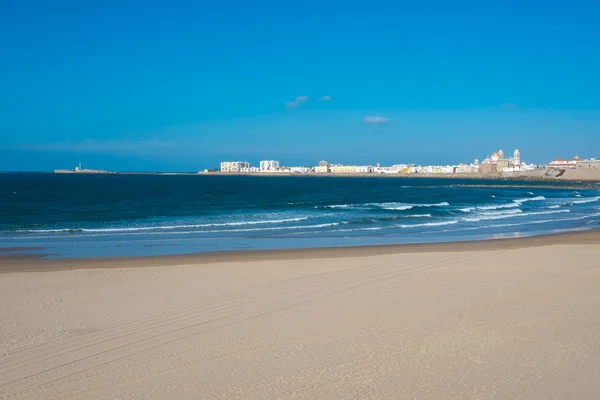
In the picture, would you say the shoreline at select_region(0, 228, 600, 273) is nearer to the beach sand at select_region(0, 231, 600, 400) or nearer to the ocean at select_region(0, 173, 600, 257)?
the ocean at select_region(0, 173, 600, 257)

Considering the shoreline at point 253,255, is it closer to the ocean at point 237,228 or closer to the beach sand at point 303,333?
the ocean at point 237,228

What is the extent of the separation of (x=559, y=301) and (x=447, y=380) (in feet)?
15.4

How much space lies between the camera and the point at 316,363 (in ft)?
19.9

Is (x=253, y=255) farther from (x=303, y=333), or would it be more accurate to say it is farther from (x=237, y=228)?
(x=303, y=333)

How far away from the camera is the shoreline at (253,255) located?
14.2 metres

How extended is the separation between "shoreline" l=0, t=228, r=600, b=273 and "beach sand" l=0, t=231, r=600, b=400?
1.64 metres

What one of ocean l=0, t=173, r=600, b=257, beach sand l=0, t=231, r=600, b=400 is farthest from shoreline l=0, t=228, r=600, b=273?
beach sand l=0, t=231, r=600, b=400

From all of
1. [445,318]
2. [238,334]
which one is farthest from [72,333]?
[445,318]

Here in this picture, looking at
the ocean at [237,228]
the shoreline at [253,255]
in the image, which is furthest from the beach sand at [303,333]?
the ocean at [237,228]

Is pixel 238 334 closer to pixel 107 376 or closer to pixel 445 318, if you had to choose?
pixel 107 376

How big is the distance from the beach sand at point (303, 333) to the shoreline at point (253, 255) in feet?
5.40

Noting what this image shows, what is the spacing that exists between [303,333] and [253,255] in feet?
30.6

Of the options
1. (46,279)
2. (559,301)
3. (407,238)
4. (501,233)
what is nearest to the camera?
(559,301)

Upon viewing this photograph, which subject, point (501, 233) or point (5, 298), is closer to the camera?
point (5, 298)
